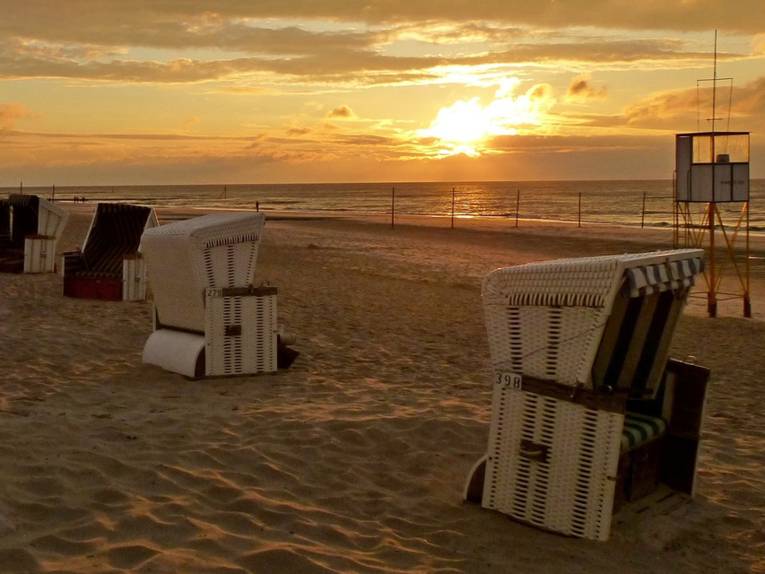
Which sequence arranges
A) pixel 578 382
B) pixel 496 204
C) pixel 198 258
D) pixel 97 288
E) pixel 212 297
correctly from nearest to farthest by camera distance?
pixel 578 382, pixel 198 258, pixel 212 297, pixel 97 288, pixel 496 204

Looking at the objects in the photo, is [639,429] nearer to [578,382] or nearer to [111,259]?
[578,382]

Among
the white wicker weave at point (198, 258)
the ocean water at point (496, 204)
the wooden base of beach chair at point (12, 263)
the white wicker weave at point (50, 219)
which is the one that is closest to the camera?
the white wicker weave at point (198, 258)

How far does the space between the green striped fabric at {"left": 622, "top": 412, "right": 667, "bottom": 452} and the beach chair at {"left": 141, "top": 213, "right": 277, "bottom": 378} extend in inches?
132

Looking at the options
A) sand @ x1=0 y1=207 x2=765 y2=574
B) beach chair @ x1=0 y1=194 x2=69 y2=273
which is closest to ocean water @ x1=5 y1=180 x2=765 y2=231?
beach chair @ x1=0 y1=194 x2=69 y2=273

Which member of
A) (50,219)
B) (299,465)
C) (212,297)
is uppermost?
(50,219)

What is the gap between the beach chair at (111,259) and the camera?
10805 millimetres

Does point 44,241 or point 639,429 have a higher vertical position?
point 44,241

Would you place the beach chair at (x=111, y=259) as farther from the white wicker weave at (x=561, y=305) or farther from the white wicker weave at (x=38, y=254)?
the white wicker weave at (x=561, y=305)

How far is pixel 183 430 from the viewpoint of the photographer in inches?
202

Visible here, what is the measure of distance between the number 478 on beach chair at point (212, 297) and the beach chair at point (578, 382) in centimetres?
302

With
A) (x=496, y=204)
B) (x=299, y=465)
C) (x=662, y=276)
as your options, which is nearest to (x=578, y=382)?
(x=662, y=276)

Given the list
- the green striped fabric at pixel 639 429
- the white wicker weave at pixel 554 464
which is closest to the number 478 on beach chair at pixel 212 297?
the white wicker weave at pixel 554 464

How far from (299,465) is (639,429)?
74.8 inches

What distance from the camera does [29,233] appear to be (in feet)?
49.3
